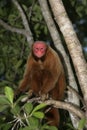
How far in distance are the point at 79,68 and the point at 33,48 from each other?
98 centimetres

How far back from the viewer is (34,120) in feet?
8.77

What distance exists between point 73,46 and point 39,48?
0.90 m

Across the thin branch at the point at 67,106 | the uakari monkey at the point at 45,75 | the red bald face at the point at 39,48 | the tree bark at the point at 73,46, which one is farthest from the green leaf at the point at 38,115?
the red bald face at the point at 39,48

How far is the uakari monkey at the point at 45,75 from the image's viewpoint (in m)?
3.99

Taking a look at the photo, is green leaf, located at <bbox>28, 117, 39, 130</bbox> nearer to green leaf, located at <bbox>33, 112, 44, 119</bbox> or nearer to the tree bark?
green leaf, located at <bbox>33, 112, 44, 119</bbox>

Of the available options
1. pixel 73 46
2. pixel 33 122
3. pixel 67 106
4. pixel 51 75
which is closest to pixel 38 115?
pixel 33 122

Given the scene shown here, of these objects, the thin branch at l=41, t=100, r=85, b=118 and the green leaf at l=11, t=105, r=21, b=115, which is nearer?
the green leaf at l=11, t=105, r=21, b=115

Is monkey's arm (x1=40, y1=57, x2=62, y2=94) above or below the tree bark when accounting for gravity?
below

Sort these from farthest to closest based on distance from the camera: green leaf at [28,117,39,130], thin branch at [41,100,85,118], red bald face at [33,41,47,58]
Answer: red bald face at [33,41,47,58] < thin branch at [41,100,85,118] < green leaf at [28,117,39,130]

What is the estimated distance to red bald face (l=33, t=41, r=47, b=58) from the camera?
13.0ft

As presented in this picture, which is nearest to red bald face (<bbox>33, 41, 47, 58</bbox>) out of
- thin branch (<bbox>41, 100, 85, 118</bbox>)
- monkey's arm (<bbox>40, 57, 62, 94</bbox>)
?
monkey's arm (<bbox>40, 57, 62, 94</bbox>)

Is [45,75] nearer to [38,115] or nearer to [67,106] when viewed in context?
[67,106]

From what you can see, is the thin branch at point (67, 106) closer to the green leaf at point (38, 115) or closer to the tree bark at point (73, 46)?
the tree bark at point (73, 46)

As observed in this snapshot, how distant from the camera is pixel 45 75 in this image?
4.11 meters
